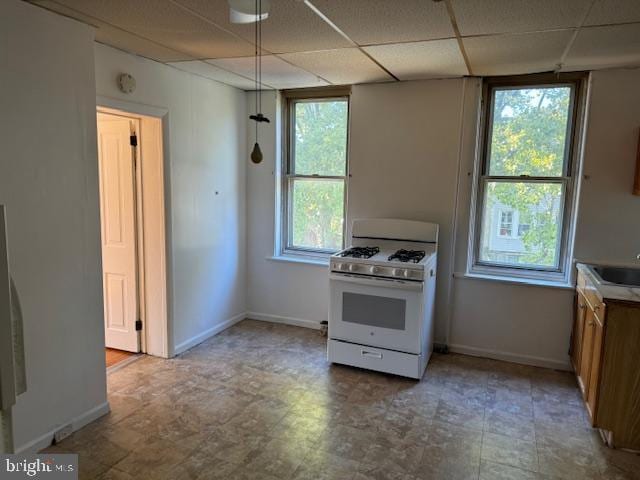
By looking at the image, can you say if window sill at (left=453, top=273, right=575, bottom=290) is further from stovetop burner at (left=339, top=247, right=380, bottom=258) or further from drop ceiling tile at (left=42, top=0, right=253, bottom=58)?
drop ceiling tile at (left=42, top=0, right=253, bottom=58)

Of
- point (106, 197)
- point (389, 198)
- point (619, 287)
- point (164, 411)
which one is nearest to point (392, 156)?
point (389, 198)

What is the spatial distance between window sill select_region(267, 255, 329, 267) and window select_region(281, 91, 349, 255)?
0.22ft

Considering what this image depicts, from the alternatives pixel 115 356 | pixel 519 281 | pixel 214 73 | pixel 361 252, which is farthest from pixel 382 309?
pixel 214 73

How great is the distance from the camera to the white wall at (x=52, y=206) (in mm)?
2201

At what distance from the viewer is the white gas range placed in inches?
128

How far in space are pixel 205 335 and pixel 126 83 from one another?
228 centimetres

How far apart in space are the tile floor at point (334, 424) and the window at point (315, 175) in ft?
4.17

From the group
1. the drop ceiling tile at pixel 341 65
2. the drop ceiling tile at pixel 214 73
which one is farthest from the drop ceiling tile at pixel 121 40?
the drop ceiling tile at pixel 341 65

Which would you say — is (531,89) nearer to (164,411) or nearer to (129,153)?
(129,153)

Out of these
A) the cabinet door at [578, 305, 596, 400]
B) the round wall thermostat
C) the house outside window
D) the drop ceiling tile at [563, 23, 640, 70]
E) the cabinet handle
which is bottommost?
the cabinet handle

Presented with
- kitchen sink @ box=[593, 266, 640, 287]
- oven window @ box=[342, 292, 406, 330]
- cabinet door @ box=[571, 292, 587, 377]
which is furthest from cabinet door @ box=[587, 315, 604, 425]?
oven window @ box=[342, 292, 406, 330]

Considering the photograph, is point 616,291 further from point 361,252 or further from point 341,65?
point 341,65

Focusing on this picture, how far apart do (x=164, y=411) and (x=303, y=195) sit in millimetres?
2446

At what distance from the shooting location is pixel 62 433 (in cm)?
254
